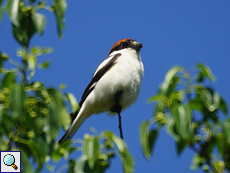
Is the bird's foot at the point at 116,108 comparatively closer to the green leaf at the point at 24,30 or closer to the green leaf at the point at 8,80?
the green leaf at the point at 24,30

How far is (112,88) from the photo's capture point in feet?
16.4

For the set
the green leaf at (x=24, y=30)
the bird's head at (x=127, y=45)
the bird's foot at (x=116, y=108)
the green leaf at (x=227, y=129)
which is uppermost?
the bird's head at (x=127, y=45)

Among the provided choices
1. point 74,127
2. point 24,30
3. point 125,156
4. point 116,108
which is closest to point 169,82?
point 125,156

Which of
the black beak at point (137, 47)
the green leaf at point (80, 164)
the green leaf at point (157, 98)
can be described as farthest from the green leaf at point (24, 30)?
the black beak at point (137, 47)

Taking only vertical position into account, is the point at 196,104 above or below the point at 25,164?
above

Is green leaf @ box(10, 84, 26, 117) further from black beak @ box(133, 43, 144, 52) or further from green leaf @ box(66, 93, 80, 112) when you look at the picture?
black beak @ box(133, 43, 144, 52)

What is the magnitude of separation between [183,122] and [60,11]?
4.70ft

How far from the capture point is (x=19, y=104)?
90.4 inches

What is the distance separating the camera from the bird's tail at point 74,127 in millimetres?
5069

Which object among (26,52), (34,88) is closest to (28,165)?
(34,88)

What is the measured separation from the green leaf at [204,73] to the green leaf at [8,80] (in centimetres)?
164

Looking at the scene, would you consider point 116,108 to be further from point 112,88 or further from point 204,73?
point 204,73

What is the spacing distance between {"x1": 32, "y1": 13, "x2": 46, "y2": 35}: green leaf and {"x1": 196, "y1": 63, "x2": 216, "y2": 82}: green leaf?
1.44m

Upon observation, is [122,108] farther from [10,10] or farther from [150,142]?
[10,10]
